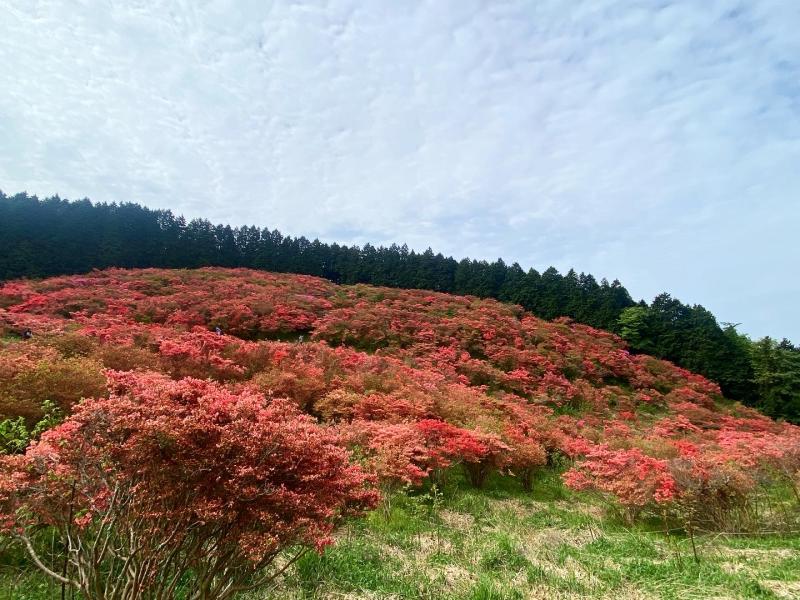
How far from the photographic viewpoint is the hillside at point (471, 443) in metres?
5.13

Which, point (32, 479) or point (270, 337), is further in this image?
point (270, 337)

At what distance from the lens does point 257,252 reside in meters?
44.9

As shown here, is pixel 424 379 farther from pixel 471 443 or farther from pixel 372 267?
pixel 372 267

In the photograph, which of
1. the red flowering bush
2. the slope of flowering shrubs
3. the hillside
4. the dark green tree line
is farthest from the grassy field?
the dark green tree line

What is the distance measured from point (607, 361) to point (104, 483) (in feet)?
79.1

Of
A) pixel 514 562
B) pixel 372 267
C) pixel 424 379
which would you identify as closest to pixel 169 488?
pixel 514 562

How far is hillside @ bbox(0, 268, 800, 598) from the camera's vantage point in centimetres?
513

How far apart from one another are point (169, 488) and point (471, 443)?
22.4 feet

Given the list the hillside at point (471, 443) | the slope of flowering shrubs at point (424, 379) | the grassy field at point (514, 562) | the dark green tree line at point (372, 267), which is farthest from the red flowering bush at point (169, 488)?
the dark green tree line at point (372, 267)

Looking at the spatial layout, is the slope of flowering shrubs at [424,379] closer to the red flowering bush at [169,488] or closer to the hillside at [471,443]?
the hillside at [471,443]

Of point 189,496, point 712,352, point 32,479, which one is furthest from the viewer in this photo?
point 712,352

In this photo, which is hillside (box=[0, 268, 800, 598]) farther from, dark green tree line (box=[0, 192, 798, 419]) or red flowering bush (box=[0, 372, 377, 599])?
dark green tree line (box=[0, 192, 798, 419])

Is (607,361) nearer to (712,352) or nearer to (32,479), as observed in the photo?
(712,352)

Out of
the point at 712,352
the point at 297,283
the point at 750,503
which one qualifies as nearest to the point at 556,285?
the point at 712,352
